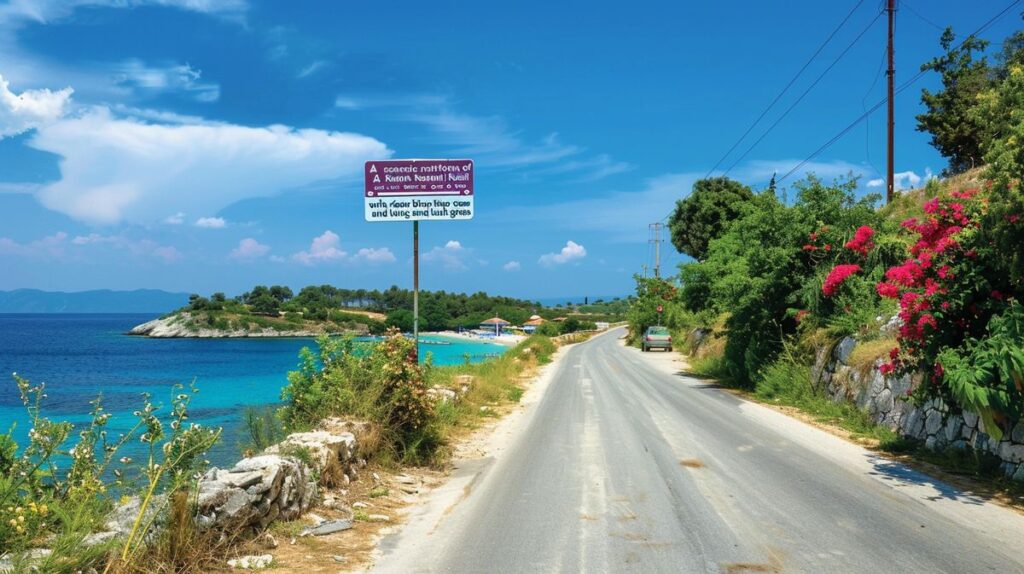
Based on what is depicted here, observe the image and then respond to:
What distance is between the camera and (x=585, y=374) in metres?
27.0

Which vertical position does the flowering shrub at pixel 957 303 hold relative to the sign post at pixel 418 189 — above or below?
below

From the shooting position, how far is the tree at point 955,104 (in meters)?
38.3

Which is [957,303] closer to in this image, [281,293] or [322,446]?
[322,446]

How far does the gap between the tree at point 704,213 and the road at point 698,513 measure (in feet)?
134

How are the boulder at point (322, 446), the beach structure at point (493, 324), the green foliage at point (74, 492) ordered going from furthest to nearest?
the beach structure at point (493, 324) < the boulder at point (322, 446) < the green foliage at point (74, 492)

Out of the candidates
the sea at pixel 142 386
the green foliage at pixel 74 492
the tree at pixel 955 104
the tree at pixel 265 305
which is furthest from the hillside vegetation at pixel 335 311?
the green foliage at pixel 74 492

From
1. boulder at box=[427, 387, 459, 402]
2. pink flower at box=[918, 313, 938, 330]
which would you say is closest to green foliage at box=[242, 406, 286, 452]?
boulder at box=[427, 387, 459, 402]

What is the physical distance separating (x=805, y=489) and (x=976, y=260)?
12.6 ft

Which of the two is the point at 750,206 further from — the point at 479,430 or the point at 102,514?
the point at 102,514

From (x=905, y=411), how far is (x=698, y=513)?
620 centimetres

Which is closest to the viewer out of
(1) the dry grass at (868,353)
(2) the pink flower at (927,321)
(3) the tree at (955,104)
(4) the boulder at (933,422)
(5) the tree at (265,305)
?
(2) the pink flower at (927,321)

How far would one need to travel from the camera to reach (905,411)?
10.8m

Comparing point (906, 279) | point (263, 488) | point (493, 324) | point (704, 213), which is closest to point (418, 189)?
point (263, 488)

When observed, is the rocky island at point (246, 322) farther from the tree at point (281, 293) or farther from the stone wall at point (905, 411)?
the stone wall at point (905, 411)
